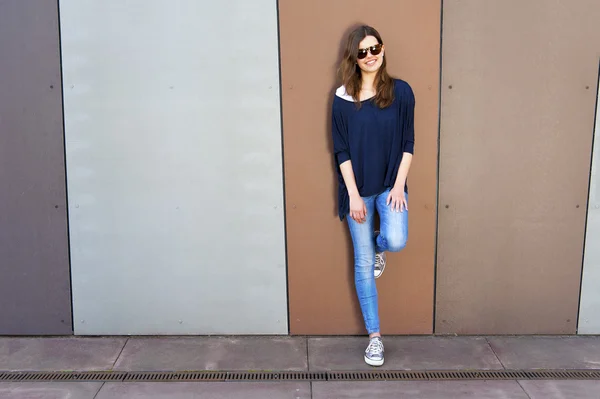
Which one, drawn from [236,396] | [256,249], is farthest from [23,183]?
[236,396]

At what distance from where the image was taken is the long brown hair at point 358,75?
12.0 feet

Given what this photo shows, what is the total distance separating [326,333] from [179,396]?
115 cm

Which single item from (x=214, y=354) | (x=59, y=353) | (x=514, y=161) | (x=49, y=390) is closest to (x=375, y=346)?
(x=214, y=354)

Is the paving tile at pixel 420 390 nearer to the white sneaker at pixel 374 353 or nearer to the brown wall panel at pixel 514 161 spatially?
the white sneaker at pixel 374 353

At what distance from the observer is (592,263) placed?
4.09 metres

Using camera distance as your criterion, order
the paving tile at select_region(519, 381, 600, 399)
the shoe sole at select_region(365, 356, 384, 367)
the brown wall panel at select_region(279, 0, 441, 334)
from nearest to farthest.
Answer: the paving tile at select_region(519, 381, 600, 399), the shoe sole at select_region(365, 356, 384, 367), the brown wall panel at select_region(279, 0, 441, 334)

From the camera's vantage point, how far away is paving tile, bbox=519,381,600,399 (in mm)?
3404

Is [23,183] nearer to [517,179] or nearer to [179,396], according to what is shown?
[179,396]

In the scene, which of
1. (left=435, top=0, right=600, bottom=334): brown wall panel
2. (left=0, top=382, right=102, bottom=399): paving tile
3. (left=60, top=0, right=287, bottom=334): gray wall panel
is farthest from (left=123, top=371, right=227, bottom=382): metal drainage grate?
(left=435, top=0, right=600, bottom=334): brown wall panel

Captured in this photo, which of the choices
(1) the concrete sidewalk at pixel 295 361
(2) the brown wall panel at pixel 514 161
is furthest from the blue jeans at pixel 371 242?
(2) the brown wall panel at pixel 514 161

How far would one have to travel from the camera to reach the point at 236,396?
11.2ft

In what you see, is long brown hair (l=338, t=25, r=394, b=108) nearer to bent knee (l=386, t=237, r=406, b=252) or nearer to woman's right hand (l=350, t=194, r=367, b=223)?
woman's right hand (l=350, t=194, r=367, b=223)

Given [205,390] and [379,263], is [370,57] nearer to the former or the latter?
[379,263]

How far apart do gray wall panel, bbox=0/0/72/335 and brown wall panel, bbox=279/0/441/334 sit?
1534 mm
